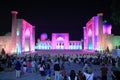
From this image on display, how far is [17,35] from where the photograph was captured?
43.3m

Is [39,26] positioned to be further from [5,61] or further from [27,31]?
[5,61]

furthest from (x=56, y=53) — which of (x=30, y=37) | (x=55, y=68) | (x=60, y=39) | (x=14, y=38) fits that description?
(x=55, y=68)

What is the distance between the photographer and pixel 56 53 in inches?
1651

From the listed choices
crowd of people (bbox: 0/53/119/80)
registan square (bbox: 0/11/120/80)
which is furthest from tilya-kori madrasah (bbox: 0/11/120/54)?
crowd of people (bbox: 0/53/119/80)

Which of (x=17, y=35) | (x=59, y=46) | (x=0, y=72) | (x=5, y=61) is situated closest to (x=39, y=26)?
(x=59, y=46)

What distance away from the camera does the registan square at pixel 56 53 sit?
53.7 ft

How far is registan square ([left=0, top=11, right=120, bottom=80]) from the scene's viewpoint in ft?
53.7

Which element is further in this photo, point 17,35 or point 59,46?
point 59,46

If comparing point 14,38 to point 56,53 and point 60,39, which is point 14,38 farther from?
point 60,39

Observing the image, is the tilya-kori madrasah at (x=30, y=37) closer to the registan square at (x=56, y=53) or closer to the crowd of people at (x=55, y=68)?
the registan square at (x=56, y=53)

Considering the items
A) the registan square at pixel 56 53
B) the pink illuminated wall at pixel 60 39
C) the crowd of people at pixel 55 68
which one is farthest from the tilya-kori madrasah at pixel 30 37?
the crowd of people at pixel 55 68

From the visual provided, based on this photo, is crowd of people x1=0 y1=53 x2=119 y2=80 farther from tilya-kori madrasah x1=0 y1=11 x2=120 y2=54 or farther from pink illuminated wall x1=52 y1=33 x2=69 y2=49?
pink illuminated wall x1=52 y1=33 x2=69 y2=49

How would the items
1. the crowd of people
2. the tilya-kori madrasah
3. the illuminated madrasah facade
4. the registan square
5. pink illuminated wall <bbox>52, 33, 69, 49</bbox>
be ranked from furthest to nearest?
pink illuminated wall <bbox>52, 33, 69, 49</bbox>
the tilya-kori madrasah
the illuminated madrasah facade
the registan square
the crowd of people

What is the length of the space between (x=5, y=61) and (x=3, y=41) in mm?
21248
